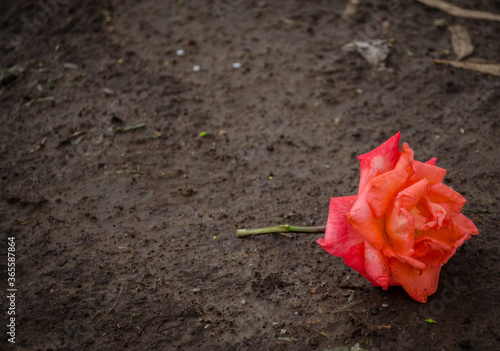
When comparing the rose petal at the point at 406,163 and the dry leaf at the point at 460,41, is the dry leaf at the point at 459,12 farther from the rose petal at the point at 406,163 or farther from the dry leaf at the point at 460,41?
the rose petal at the point at 406,163

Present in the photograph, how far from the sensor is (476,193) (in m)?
2.21

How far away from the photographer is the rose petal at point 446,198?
4.96 ft

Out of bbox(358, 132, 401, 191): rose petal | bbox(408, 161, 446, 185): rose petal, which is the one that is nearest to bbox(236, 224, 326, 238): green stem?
bbox(358, 132, 401, 191): rose petal

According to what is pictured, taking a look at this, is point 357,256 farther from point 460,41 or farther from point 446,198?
point 460,41

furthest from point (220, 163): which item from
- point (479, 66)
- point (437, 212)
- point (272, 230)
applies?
point (479, 66)

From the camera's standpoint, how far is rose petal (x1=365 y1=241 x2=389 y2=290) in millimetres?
1439

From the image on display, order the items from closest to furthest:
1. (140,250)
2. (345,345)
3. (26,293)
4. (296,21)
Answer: (345,345) → (26,293) → (140,250) → (296,21)

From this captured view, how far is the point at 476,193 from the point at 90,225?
213 cm

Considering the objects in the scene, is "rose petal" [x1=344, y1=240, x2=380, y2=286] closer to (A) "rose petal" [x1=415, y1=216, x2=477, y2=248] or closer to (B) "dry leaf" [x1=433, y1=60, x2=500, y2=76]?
(A) "rose petal" [x1=415, y1=216, x2=477, y2=248]

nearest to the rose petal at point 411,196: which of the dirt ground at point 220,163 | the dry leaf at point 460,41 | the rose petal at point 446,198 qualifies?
the rose petal at point 446,198

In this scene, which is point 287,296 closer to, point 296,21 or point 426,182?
point 426,182

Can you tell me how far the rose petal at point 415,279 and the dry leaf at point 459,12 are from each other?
117 inches

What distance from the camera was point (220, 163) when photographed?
8.63ft

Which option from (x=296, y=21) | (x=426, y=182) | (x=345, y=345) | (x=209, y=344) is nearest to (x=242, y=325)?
(x=209, y=344)
